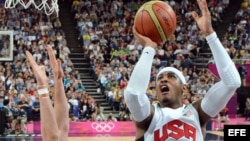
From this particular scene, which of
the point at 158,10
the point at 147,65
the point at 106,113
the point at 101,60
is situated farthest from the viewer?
the point at 101,60

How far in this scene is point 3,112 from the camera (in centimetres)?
1355

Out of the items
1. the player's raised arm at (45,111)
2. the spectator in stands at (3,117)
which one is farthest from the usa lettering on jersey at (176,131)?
the spectator in stands at (3,117)

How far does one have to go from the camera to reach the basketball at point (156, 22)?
12.1ft

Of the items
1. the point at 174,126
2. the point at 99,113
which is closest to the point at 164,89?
the point at 174,126

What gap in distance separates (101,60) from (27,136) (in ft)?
16.7

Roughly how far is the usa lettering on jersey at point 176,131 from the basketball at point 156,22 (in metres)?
0.70

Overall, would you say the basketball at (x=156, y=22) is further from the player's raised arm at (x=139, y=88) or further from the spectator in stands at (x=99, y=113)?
the spectator in stands at (x=99, y=113)

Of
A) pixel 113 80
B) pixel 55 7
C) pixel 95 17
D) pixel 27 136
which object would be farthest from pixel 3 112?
pixel 95 17

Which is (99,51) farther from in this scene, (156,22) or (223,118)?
(156,22)

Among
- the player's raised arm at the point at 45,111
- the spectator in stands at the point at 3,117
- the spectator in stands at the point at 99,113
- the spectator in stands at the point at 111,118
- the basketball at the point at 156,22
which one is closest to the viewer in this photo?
the player's raised arm at the point at 45,111

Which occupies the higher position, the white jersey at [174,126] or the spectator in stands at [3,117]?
the white jersey at [174,126]

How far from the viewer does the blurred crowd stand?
1505 centimetres

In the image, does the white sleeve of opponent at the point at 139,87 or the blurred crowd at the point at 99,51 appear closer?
the white sleeve of opponent at the point at 139,87

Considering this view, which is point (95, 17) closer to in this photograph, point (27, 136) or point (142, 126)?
point (27, 136)
